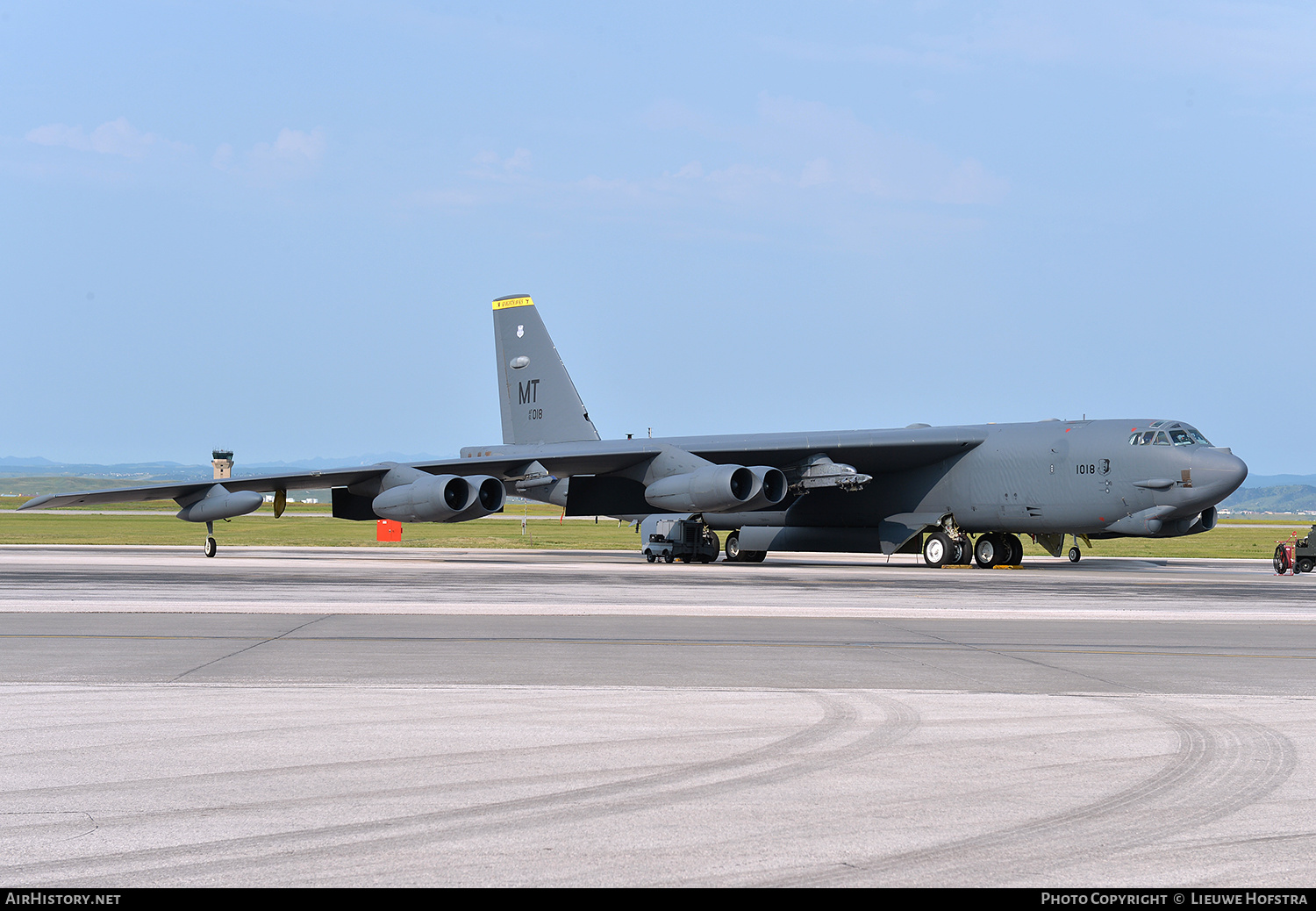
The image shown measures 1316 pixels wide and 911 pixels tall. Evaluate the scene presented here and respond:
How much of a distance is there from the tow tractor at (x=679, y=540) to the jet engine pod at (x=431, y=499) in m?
6.33

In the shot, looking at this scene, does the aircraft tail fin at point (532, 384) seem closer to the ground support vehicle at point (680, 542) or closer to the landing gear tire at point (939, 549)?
the ground support vehicle at point (680, 542)

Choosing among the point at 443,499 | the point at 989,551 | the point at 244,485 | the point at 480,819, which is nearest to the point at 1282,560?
the point at 989,551

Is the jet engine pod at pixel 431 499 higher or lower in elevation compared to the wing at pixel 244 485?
lower

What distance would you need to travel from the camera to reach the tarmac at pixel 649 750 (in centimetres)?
463

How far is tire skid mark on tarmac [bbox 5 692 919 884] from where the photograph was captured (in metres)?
4.46

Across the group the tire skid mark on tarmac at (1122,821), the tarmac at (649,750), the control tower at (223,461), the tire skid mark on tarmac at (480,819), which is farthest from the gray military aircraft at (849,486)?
the control tower at (223,461)

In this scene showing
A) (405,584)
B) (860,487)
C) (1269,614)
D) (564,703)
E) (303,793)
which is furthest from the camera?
(860,487)

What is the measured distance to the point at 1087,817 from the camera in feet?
17.3

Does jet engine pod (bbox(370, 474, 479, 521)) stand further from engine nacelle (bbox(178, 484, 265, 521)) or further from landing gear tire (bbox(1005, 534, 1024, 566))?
landing gear tire (bbox(1005, 534, 1024, 566))

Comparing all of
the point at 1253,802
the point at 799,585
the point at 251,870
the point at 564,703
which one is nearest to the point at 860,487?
the point at 799,585

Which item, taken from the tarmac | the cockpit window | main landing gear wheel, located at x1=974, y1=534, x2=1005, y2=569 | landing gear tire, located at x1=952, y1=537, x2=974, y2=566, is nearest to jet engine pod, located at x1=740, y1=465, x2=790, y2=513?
landing gear tire, located at x1=952, y1=537, x2=974, y2=566

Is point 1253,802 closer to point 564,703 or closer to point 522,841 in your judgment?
point 522,841

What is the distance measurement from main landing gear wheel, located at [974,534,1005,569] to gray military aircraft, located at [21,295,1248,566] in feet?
0.11

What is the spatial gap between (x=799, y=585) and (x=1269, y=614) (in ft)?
28.4
